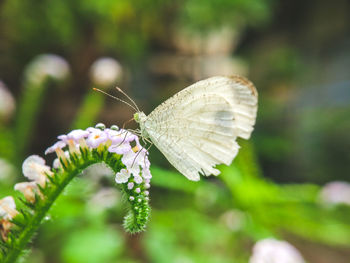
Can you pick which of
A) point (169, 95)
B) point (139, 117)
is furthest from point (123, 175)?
point (169, 95)

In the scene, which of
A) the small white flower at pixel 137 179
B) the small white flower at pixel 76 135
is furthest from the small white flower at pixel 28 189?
the small white flower at pixel 137 179

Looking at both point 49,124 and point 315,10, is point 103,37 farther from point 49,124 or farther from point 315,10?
point 315,10

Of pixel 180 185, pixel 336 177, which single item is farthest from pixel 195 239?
pixel 336 177

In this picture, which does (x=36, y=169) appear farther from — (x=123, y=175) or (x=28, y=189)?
(x=123, y=175)

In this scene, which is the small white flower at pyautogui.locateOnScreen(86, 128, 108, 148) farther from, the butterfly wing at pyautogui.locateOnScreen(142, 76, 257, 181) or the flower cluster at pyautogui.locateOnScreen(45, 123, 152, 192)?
the butterfly wing at pyautogui.locateOnScreen(142, 76, 257, 181)

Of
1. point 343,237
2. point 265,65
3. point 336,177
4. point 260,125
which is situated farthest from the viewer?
point 265,65

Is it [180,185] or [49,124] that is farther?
[49,124]
